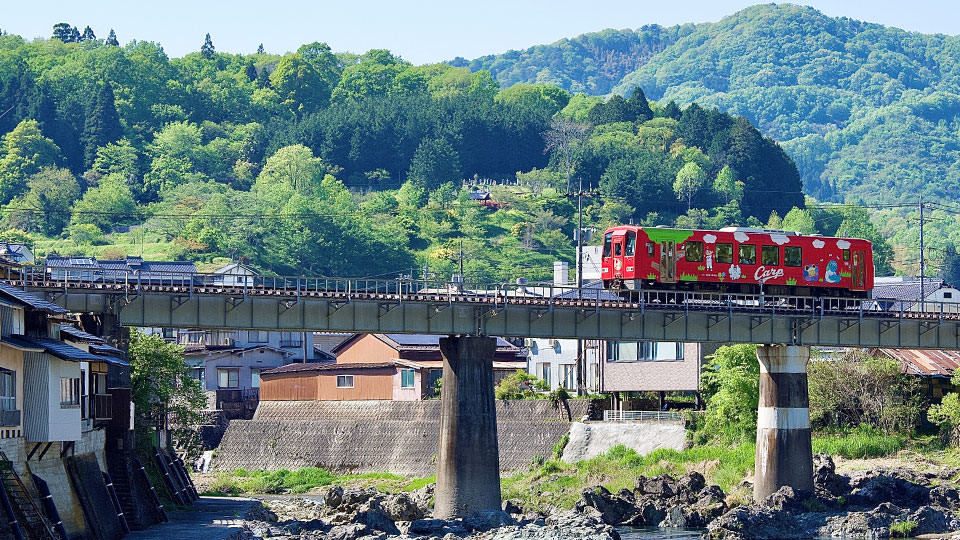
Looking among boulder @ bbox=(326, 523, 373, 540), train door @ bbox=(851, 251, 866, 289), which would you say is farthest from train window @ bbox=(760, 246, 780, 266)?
boulder @ bbox=(326, 523, 373, 540)

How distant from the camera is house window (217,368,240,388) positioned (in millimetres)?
111250

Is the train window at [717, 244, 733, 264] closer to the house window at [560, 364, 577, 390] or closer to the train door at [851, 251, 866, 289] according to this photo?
the train door at [851, 251, 866, 289]

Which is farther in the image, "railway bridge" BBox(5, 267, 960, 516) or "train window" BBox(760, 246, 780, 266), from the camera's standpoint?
"train window" BBox(760, 246, 780, 266)

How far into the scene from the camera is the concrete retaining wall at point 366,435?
8794 centimetres

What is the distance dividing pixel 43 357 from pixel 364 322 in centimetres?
1789

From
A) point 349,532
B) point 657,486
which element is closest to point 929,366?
point 657,486

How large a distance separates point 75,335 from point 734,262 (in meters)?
33.0

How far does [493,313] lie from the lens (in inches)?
2672

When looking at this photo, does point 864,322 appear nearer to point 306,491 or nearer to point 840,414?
point 840,414

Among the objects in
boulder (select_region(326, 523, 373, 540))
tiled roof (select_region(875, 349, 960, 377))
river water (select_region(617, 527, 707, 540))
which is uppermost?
tiled roof (select_region(875, 349, 960, 377))

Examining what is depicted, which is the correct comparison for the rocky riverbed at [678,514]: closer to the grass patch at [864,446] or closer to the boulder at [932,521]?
the boulder at [932,521]

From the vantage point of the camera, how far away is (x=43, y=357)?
167ft

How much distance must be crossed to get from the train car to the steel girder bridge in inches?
33.4

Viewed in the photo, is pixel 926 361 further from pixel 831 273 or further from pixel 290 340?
pixel 290 340
